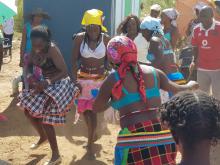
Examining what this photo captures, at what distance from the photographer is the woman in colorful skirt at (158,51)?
4883 millimetres

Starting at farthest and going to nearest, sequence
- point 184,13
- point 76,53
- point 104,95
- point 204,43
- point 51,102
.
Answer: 1. point 184,13
2. point 204,43
3. point 76,53
4. point 51,102
5. point 104,95

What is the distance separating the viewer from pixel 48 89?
4.93 m

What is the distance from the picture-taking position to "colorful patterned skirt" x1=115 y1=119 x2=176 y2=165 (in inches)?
134

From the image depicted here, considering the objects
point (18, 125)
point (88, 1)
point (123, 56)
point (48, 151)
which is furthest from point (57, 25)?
point (123, 56)

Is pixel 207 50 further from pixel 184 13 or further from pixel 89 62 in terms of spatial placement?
pixel 184 13

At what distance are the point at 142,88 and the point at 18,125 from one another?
3562 millimetres

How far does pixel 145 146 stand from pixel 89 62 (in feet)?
7.73

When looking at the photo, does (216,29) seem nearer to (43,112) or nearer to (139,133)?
(43,112)

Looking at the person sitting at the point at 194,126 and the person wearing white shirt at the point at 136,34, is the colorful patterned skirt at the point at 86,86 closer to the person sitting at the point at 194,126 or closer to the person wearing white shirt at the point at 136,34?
the person wearing white shirt at the point at 136,34

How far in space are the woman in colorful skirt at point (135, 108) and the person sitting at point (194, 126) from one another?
4.23 ft

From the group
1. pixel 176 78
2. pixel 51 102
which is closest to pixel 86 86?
pixel 51 102

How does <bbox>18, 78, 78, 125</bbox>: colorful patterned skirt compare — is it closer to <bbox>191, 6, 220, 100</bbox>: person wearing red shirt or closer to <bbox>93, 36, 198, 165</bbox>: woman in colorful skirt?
<bbox>93, 36, 198, 165</bbox>: woman in colorful skirt

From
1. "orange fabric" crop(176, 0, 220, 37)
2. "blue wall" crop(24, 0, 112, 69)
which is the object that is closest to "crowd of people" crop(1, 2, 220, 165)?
"blue wall" crop(24, 0, 112, 69)

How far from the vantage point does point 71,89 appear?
5074mm
